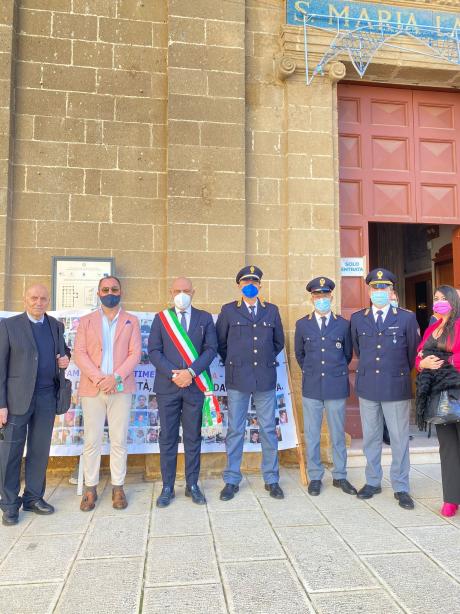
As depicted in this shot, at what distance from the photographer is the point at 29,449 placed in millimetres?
4211

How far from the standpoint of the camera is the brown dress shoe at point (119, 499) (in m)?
4.18

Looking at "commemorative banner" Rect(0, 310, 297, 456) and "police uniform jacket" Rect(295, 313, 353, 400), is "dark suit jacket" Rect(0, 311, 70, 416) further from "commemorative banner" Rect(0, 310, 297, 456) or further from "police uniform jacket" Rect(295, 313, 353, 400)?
"police uniform jacket" Rect(295, 313, 353, 400)

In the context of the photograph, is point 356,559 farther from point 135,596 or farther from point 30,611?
point 30,611

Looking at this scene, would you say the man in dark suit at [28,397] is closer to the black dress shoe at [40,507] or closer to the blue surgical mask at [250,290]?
the black dress shoe at [40,507]

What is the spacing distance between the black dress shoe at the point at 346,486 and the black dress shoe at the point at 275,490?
0.58 metres

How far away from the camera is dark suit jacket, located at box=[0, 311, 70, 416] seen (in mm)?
4027

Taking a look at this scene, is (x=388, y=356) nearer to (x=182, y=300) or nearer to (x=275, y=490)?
(x=275, y=490)

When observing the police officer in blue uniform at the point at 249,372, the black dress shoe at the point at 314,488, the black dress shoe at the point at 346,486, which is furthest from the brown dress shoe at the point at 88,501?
the black dress shoe at the point at 346,486

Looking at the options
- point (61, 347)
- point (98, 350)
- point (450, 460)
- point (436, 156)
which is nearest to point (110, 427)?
point (98, 350)

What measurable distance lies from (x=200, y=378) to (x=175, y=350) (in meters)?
0.35

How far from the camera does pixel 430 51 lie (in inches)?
240

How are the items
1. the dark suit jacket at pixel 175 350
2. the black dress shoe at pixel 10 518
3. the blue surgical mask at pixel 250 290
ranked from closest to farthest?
the black dress shoe at pixel 10 518 < the dark suit jacket at pixel 175 350 < the blue surgical mask at pixel 250 290

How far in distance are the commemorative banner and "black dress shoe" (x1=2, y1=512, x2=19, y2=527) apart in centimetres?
87

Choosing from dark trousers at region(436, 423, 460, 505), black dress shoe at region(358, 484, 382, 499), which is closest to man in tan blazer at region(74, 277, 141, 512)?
black dress shoe at region(358, 484, 382, 499)
